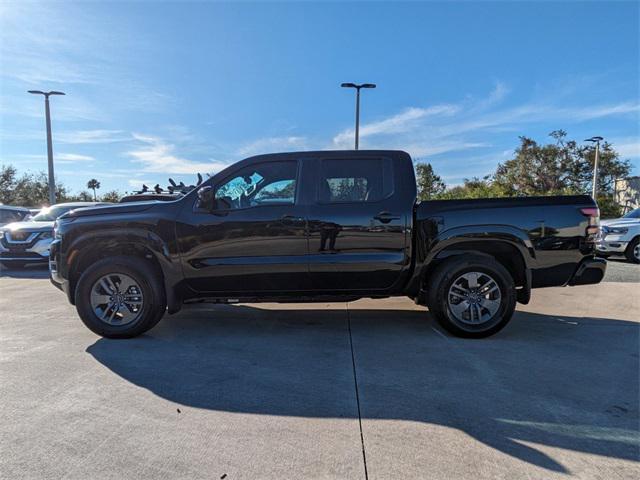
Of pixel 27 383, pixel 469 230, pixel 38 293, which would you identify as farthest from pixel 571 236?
pixel 38 293

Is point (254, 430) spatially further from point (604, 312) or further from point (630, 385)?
point (604, 312)

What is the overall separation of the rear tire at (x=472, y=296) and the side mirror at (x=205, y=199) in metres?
2.47

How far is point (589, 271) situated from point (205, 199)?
4.07 metres

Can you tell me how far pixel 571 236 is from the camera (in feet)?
→ 14.5

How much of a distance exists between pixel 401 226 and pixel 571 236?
1745 mm

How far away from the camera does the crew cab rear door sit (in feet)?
14.7

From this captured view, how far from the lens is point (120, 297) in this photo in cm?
461

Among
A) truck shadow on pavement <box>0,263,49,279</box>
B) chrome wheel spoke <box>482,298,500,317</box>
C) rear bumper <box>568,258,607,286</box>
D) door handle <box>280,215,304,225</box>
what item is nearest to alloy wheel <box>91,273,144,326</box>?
door handle <box>280,215,304,225</box>

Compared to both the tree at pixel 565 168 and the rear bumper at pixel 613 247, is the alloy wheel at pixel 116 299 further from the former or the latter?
the tree at pixel 565 168

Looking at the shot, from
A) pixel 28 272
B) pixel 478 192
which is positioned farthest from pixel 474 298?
pixel 478 192

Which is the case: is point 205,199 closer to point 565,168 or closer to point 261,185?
point 261,185

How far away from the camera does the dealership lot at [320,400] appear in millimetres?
2393

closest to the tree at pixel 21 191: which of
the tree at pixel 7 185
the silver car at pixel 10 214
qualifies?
the tree at pixel 7 185

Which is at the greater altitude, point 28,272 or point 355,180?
point 355,180
